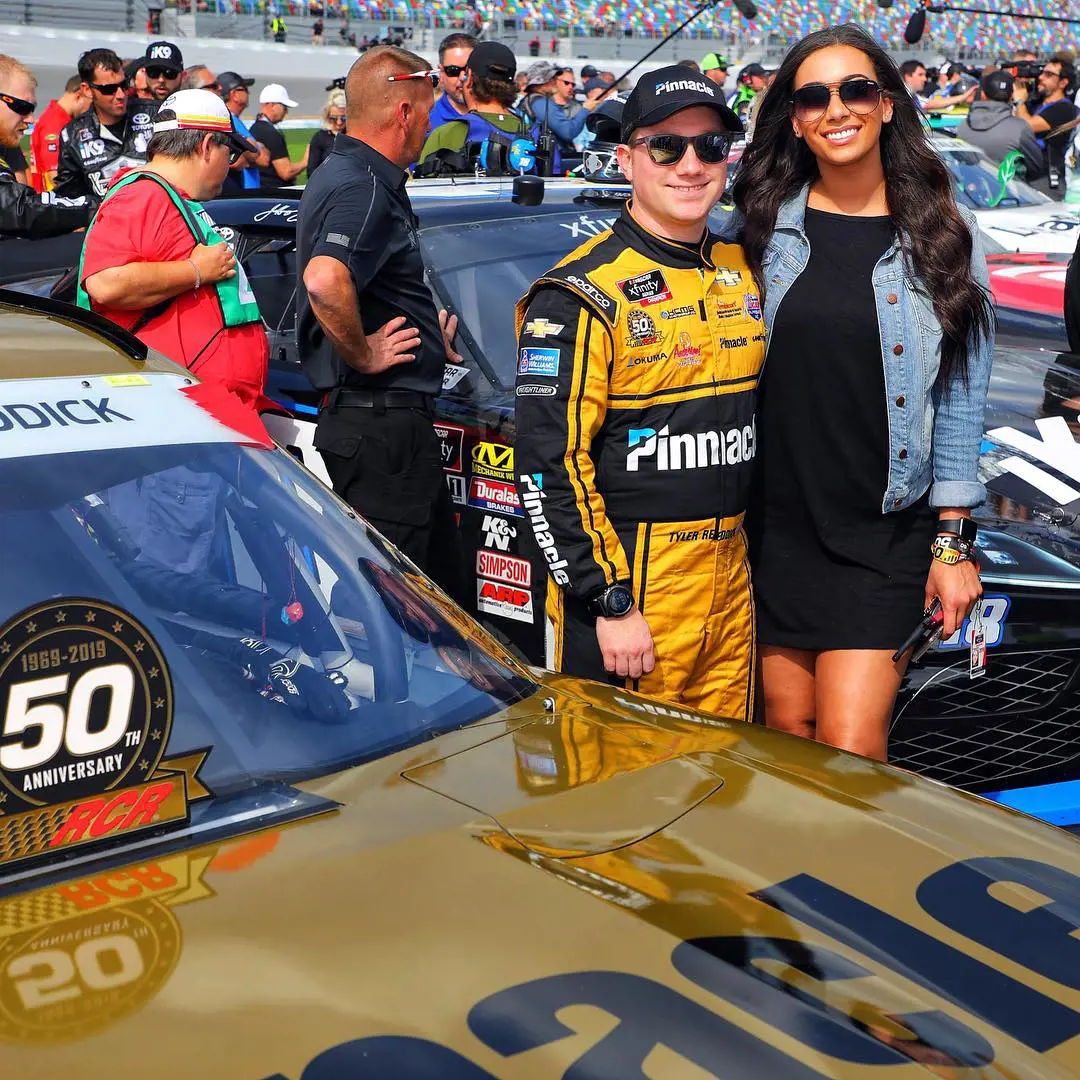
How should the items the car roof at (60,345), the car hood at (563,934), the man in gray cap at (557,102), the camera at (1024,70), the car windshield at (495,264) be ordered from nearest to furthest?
the car hood at (563,934) < the car roof at (60,345) < the car windshield at (495,264) < the man in gray cap at (557,102) < the camera at (1024,70)

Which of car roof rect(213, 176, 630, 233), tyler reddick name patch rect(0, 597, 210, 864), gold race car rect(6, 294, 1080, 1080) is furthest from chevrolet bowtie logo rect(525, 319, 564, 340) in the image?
car roof rect(213, 176, 630, 233)

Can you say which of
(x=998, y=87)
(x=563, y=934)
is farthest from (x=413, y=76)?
(x=998, y=87)

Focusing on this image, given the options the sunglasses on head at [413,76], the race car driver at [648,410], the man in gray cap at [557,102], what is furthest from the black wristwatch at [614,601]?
the man in gray cap at [557,102]

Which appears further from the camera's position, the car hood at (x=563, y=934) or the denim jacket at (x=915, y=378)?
the denim jacket at (x=915, y=378)

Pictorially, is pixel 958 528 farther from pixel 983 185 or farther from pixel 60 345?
pixel 983 185

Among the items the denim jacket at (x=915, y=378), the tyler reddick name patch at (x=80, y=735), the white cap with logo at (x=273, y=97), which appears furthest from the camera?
the white cap with logo at (x=273, y=97)

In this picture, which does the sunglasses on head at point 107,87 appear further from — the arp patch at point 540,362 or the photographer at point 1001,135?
the arp patch at point 540,362

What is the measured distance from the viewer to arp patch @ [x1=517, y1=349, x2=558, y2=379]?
2777mm

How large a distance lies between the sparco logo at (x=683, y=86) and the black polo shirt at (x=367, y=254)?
3.58 feet

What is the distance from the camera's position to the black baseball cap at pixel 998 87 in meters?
13.0

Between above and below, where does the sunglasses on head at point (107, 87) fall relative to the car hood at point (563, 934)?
above

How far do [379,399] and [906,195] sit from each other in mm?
1478

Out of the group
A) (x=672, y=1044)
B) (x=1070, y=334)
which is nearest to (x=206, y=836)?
(x=672, y=1044)

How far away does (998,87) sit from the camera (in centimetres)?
1301
